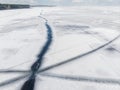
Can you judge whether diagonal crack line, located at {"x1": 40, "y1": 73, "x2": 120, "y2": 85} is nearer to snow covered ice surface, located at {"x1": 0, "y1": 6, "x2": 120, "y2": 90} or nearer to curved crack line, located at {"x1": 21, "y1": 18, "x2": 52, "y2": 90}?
snow covered ice surface, located at {"x1": 0, "y1": 6, "x2": 120, "y2": 90}

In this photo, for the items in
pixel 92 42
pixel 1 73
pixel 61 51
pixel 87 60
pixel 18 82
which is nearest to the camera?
pixel 18 82

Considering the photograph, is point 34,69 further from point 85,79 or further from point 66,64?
point 85,79

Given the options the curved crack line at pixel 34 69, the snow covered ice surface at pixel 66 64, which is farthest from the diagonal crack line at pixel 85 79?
the curved crack line at pixel 34 69

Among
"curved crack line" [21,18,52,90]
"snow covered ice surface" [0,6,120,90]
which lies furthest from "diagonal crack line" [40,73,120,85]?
"curved crack line" [21,18,52,90]

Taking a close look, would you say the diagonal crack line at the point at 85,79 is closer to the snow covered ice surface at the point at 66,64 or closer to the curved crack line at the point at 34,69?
the snow covered ice surface at the point at 66,64

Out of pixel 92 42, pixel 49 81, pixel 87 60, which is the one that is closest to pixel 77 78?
pixel 49 81

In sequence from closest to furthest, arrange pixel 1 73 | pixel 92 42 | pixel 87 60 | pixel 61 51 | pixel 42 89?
pixel 42 89, pixel 1 73, pixel 87 60, pixel 61 51, pixel 92 42

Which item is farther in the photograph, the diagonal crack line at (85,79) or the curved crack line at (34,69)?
the diagonal crack line at (85,79)

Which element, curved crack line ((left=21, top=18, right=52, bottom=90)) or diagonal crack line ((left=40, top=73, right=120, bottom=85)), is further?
diagonal crack line ((left=40, top=73, right=120, bottom=85))

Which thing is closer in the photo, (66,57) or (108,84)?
(108,84)

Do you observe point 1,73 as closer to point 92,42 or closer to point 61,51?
point 61,51
